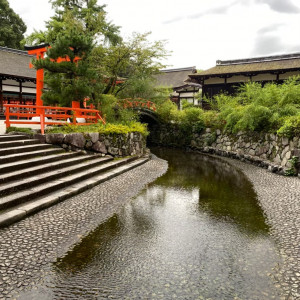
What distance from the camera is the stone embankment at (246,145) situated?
12670 mm

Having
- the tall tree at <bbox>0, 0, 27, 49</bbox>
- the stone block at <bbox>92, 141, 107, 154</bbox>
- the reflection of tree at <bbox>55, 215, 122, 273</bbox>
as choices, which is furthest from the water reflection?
the tall tree at <bbox>0, 0, 27, 49</bbox>

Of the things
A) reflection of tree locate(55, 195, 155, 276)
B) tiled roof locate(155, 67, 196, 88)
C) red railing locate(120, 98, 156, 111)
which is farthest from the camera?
tiled roof locate(155, 67, 196, 88)

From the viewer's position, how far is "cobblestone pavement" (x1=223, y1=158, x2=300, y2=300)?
13.6ft

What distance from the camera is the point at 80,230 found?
5715mm

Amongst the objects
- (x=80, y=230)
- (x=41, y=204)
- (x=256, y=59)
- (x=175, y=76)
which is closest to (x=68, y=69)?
(x=41, y=204)

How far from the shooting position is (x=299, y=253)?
16.1 ft

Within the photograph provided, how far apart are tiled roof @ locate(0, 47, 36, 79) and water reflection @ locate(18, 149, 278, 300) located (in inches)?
690

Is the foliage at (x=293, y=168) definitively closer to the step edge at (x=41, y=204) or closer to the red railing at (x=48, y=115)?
the step edge at (x=41, y=204)

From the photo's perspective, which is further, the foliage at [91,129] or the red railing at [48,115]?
the foliage at [91,129]

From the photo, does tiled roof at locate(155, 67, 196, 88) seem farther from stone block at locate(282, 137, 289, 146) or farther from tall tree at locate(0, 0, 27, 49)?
stone block at locate(282, 137, 289, 146)

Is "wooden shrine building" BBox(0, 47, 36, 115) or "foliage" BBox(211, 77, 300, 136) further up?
"wooden shrine building" BBox(0, 47, 36, 115)

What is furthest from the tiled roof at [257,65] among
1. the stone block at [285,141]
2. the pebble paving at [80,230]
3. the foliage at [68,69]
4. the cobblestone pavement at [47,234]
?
the cobblestone pavement at [47,234]

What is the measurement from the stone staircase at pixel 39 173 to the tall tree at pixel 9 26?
29.3 m

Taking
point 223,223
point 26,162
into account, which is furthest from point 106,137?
point 223,223
